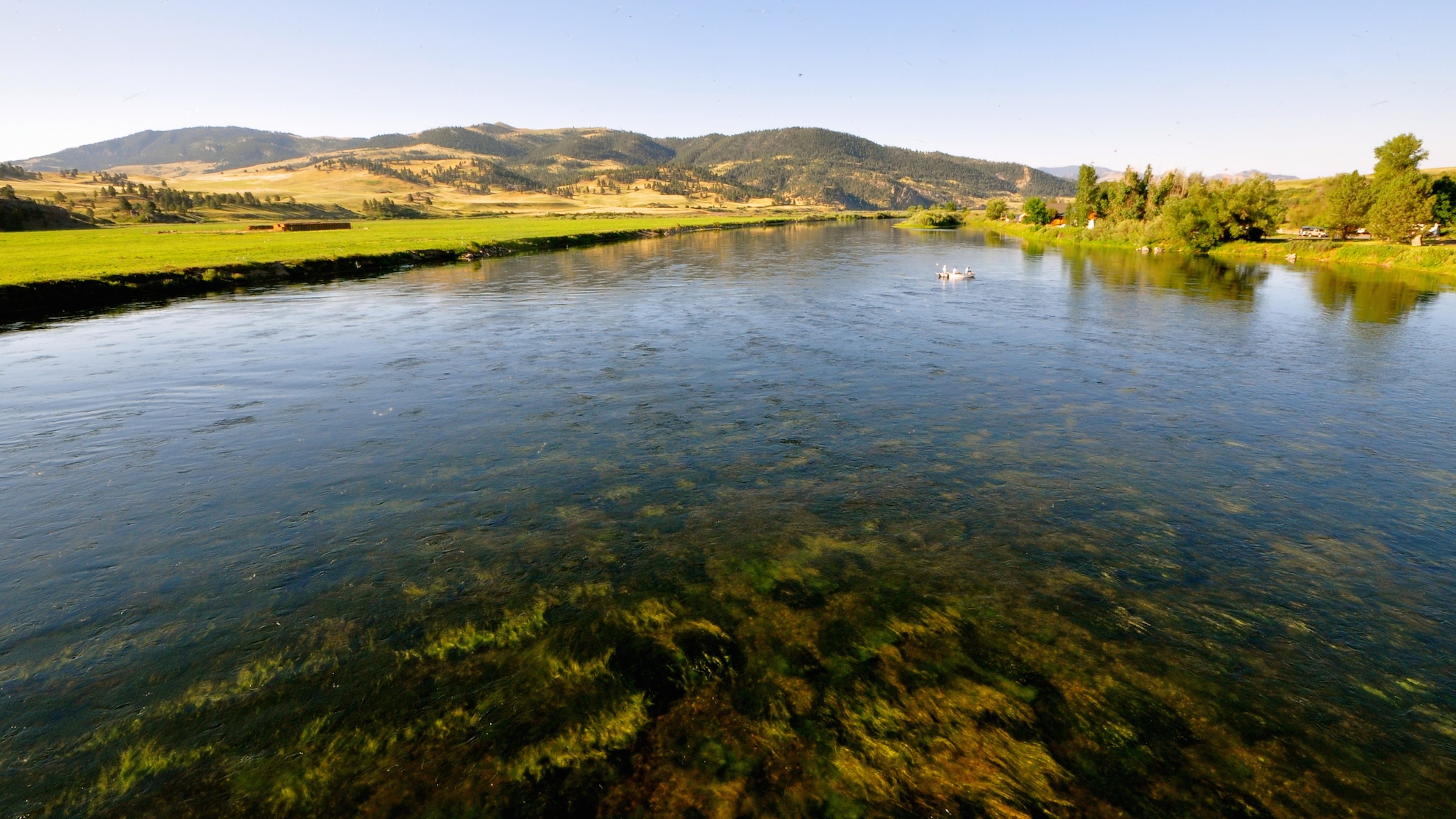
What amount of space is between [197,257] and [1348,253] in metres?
104

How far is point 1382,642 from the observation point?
8.92 meters

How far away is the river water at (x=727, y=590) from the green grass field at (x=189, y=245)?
2940 centimetres

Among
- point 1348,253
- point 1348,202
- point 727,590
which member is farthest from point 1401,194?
point 727,590

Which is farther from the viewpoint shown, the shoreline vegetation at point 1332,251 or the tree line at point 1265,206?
the tree line at point 1265,206

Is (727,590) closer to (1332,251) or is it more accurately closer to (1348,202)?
(1332,251)

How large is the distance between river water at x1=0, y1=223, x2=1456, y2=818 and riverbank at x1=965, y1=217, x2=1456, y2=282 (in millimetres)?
39808

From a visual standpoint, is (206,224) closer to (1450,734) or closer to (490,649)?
(490,649)

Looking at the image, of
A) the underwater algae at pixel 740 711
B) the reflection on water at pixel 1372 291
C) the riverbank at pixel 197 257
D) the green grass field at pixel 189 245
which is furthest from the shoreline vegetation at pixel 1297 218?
the green grass field at pixel 189 245

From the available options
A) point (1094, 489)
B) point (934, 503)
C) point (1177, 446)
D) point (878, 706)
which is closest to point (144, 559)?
point (878, 706)

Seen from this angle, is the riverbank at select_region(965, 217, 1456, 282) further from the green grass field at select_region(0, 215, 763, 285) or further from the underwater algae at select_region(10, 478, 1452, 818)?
the green grass field at select_region(0, 215, 763, 285)

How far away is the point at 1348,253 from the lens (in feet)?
188

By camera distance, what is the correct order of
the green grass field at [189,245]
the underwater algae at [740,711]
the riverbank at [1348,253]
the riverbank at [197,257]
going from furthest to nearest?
the riverbank at [1348,253] → the green grass field at [189,245] → the riverbank at [197,257] → the underwater algae at [740,711]

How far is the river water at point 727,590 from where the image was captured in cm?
700

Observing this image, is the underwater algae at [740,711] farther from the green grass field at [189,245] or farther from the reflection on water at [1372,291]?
the green grass field at [189,245]
